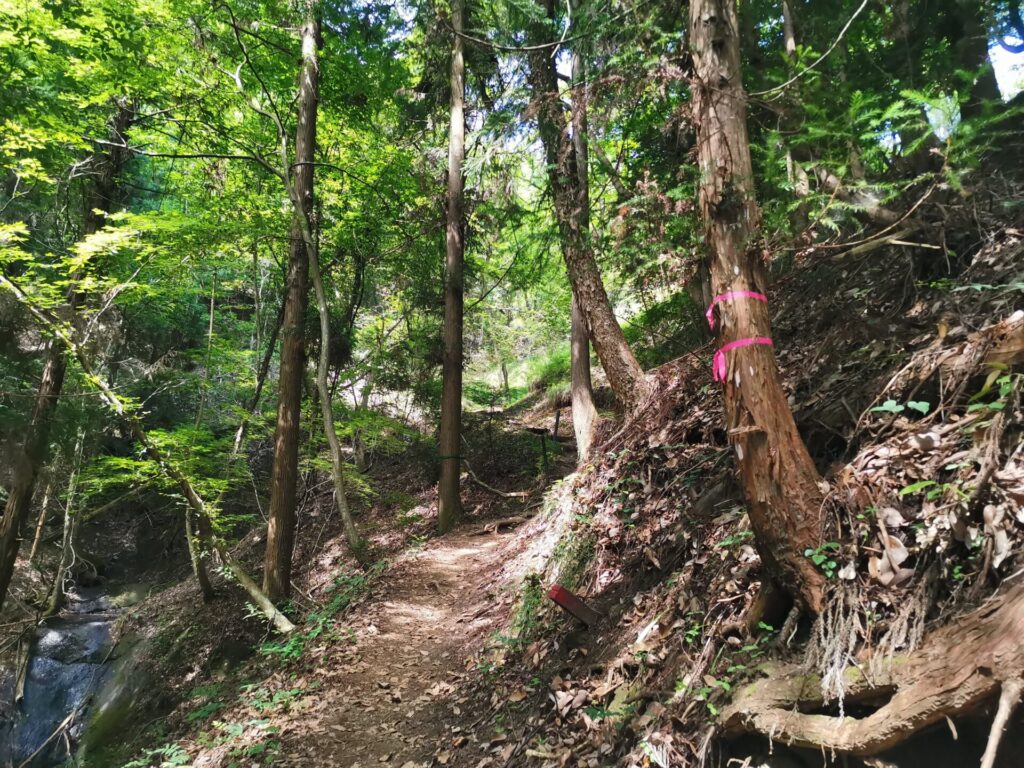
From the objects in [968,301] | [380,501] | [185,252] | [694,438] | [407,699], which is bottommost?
[407,699]

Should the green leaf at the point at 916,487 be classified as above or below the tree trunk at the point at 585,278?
below

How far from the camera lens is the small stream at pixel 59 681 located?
370 inches

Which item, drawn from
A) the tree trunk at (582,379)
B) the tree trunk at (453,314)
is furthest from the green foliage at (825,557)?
the tree trunk at (453,314)

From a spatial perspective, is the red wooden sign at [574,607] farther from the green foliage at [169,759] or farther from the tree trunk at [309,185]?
the tree trunk at [309,185]

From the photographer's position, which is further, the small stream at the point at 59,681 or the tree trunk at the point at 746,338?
the small stream at the point at 59,681

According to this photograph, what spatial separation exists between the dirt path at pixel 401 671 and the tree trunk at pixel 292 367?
64.8 inches

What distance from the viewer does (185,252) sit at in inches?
371

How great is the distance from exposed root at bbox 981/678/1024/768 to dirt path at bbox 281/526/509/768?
3937 millimetres

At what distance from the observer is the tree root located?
1.81m

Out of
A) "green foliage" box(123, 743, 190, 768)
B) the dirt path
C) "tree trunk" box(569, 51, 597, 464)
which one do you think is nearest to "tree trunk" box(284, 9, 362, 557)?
the dirt path

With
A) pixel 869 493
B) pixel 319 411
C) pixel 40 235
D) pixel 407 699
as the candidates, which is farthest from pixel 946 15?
pixel 40 235

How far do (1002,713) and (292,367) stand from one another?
837 cm

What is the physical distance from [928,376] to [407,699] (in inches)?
207

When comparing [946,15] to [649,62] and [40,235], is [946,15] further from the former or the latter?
[40,235]
